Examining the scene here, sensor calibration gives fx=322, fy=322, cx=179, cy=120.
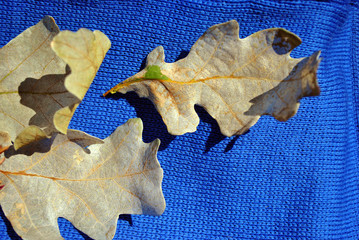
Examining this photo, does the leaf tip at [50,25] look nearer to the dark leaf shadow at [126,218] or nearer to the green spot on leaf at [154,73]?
the green spot on leaf at [154,73]

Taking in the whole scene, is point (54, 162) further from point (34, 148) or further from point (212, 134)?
point (212, 134)

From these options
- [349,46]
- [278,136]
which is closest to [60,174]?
[278,136]

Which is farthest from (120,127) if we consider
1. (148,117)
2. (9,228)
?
(9,228)

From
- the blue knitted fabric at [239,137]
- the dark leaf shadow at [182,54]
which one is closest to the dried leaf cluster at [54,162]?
the blue knitted fabric at [239,137]

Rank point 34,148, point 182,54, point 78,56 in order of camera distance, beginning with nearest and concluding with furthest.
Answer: point 78,56, point 34,148, point 182,54

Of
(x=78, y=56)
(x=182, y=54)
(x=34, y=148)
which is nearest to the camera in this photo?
(x=78, y=56)

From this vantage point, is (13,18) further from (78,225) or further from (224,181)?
(224,181)

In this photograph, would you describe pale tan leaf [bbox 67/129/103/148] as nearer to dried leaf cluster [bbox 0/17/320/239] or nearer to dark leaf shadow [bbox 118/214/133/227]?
dried leaf cluster [bbox 0/17/320/239]

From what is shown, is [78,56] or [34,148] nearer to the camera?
[78,56]
